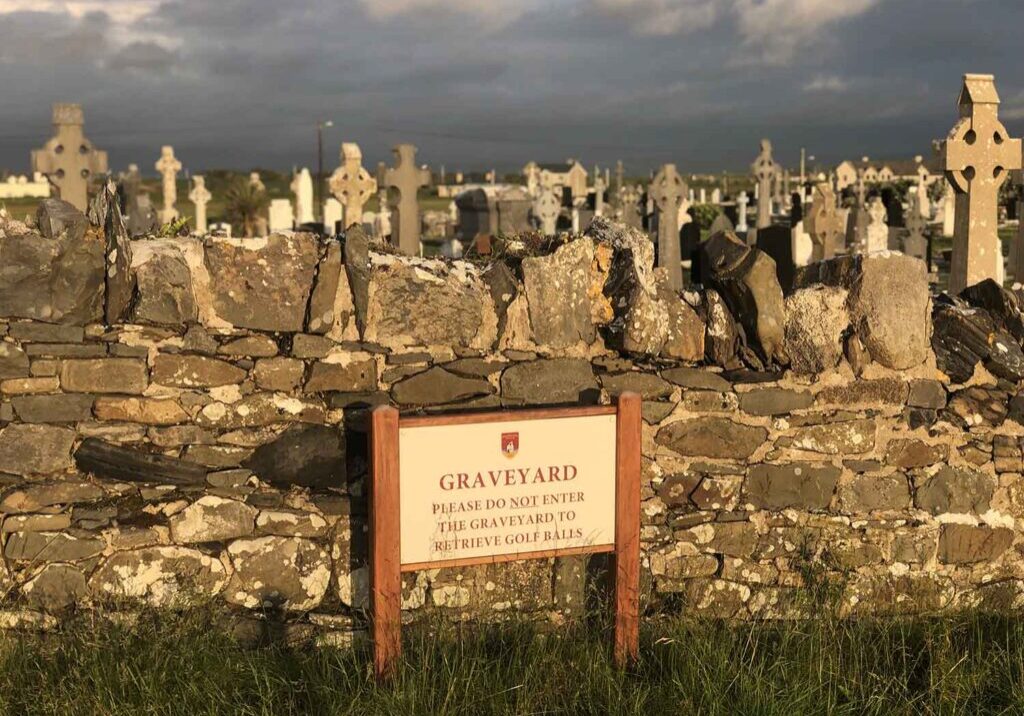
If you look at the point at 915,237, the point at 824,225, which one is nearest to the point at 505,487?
the point at 824,225

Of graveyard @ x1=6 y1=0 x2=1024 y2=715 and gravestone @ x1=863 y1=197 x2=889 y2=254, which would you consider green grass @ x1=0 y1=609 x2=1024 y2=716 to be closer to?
graveyard @ x1=6 y1=0 x2=1024 y2=715

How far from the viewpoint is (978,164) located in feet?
30.9

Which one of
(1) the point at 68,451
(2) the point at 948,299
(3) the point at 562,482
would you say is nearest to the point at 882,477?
(2) the point at 948,299

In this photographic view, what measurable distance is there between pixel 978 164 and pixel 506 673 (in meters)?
7.85

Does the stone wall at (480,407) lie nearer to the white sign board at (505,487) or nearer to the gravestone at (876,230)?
the white sign board at (505,487)

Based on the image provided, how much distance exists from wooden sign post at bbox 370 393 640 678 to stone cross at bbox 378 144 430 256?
1314 centimetres

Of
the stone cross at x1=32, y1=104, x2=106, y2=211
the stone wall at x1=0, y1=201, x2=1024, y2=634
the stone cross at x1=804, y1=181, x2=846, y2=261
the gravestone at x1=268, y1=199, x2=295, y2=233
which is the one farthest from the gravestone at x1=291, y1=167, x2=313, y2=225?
the stone wall at x1=0, y1=201, x2=1024, y2=634

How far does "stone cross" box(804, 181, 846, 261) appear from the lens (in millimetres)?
18938

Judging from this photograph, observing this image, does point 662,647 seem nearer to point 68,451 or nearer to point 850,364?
point 850,364

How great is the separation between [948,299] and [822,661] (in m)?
2.03

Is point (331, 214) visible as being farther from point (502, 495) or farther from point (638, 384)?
point (502, 495)

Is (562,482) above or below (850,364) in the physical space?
below

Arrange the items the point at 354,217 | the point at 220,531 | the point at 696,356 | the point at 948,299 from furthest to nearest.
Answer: the point at 354,217 < the point at 948,299 < the point at 696,356 < the point at 220,531

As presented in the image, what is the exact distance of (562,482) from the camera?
3805 millimetres
